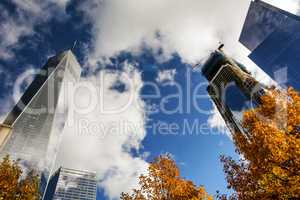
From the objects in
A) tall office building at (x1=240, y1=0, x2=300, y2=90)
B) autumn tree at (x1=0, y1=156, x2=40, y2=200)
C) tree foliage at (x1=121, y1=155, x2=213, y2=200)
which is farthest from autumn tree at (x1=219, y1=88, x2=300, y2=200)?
tall office building at (x1=240, y1=0, x2=300, y2=90)

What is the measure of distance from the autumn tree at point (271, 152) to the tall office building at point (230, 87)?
6851 centimetres

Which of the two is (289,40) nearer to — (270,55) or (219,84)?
(270,55)

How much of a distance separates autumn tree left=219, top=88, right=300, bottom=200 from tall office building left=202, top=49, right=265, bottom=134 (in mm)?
68507

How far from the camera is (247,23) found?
129m

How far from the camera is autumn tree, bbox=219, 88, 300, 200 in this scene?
13592 millimetres

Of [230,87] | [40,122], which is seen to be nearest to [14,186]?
[230,87]

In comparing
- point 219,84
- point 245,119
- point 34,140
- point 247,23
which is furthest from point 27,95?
point 245,119

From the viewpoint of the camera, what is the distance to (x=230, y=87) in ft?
340

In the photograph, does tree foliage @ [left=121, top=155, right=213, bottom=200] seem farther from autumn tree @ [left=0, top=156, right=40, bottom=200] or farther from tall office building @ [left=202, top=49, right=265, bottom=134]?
tall office building @ [left=202, top=49, right=265, bottom=134]

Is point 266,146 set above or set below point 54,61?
below

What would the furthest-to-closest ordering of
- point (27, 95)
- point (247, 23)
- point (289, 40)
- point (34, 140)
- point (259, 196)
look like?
point (34, 140)
point (27, 95)
point (247, 23)
point (289, 40)
point (259, 196)

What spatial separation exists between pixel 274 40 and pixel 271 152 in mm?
112790

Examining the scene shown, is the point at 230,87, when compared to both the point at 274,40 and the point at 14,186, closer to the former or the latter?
the point at 274,40

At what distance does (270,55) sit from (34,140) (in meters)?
173
